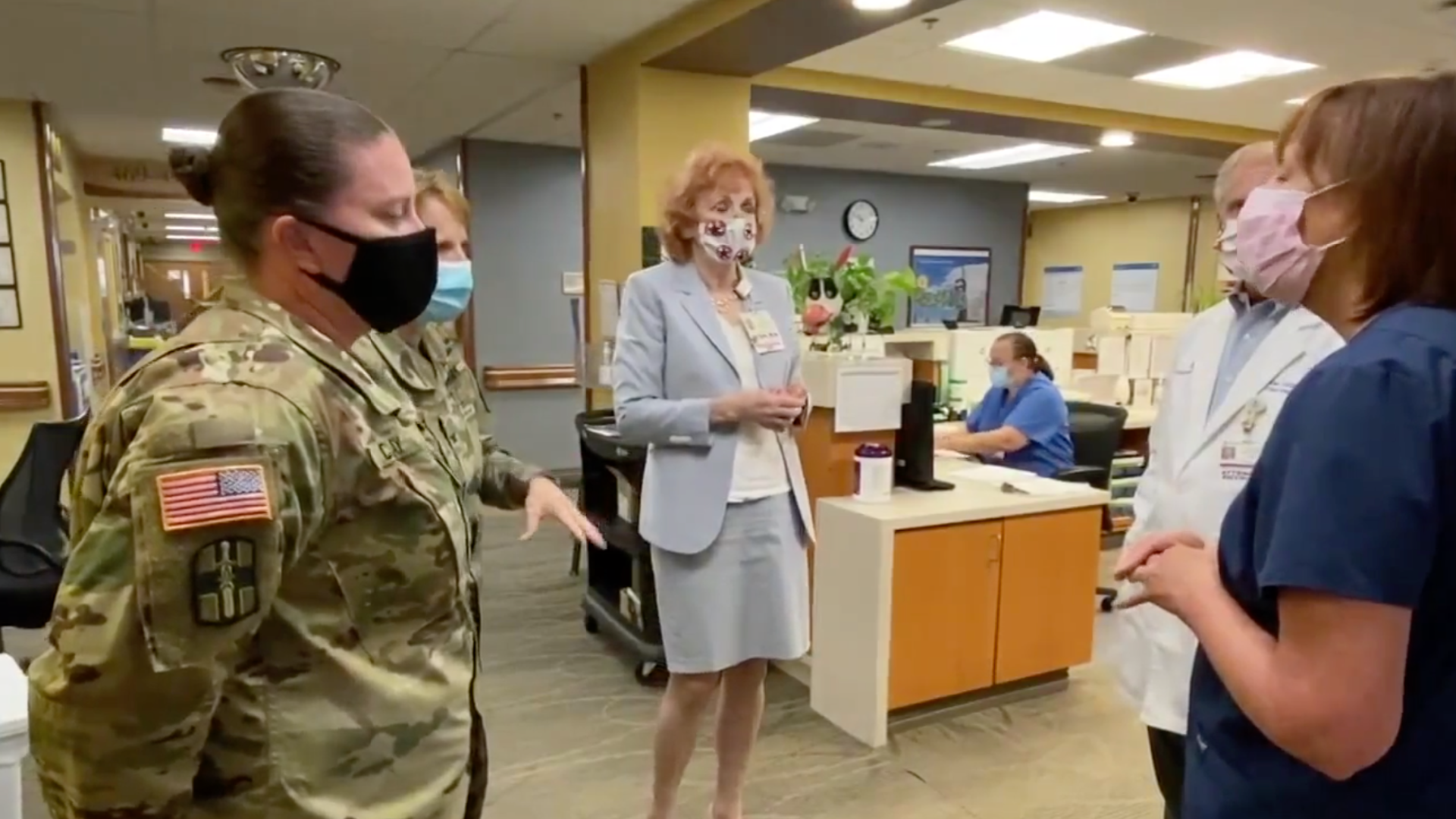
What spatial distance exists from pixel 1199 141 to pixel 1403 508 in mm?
6378

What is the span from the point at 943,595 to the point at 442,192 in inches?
73.7

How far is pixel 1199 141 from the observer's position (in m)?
6.27

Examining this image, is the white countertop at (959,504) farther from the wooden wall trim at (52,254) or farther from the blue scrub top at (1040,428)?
the wooden wall trim at (52,254)

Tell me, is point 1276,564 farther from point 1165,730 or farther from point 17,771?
point 17,771

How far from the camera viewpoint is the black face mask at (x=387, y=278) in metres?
0.97

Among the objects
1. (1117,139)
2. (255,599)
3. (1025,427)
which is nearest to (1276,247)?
(255,599)

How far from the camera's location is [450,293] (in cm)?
172

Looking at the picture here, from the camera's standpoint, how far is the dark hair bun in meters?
0.94

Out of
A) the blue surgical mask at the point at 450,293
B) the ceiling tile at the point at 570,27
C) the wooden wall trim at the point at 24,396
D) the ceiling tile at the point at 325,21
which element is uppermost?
the ceiling tile at the point at 570,27

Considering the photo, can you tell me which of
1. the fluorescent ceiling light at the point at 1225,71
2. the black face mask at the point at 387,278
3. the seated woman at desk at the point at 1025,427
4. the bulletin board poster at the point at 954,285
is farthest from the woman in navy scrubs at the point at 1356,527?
the bulletin board poster at the point at 954,285

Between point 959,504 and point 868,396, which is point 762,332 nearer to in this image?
point 868,396

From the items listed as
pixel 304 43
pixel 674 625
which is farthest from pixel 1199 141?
pixel 674 625

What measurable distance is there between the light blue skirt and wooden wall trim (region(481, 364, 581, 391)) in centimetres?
468

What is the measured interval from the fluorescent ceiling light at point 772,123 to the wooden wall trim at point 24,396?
440 centimetres
